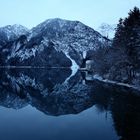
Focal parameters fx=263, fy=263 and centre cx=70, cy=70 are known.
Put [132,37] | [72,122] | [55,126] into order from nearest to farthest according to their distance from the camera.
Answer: [55,126] < [72,122] < [132,37]

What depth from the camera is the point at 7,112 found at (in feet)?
98.5

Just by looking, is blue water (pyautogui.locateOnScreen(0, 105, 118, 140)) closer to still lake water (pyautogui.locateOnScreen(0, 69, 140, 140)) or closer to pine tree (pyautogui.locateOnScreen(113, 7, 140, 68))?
still lake water (pyautogui.locateOnScreen(0, 69, 140, 140))

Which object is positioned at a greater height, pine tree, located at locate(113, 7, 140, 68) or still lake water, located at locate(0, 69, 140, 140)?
pine tree, located at locate(113, 7, 140, 68)

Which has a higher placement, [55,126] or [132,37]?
[132,37]

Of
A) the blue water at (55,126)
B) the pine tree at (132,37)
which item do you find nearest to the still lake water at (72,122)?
the blue water at (55,126)

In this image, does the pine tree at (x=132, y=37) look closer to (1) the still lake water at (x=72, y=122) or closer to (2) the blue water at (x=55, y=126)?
(1) the still lake water at (x=72, y=122)

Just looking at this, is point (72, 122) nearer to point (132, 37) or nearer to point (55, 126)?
point (55, 126)

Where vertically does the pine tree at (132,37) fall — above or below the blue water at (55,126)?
above

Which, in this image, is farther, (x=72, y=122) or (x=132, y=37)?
(x=132, y=37)

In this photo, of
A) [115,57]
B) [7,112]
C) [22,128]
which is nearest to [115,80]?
[115,57]

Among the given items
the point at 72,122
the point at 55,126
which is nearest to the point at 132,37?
the point at 72,122

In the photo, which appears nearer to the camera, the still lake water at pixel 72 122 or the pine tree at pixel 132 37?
the still lake water at pixel 72 122

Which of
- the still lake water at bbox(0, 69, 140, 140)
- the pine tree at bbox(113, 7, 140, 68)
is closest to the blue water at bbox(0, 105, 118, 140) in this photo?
the still lake water at bbox(0, 69, 140, 140)

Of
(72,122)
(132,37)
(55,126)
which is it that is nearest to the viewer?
(55,126)
